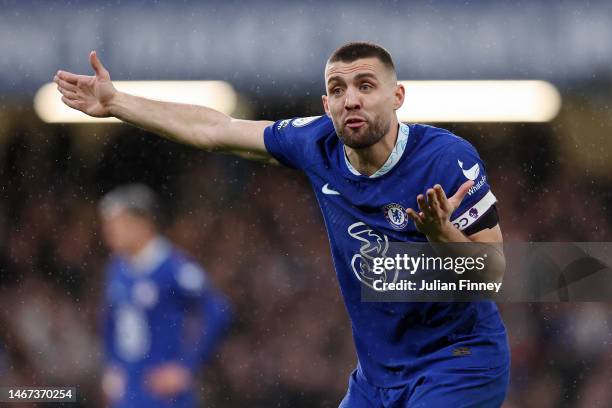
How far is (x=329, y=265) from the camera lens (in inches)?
338

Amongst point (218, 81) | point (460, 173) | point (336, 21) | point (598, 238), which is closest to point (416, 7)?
point (336, 21)

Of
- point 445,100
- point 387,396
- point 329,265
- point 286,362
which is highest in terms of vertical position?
point 445,100

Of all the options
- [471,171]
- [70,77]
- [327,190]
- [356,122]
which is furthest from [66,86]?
[471,171]

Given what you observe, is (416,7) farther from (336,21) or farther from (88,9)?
(88,9)

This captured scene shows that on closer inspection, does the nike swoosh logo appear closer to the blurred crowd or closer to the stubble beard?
the stubble beard

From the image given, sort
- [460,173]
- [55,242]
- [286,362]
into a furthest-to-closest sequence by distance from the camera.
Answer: [55,242], [286,362], [460,173]

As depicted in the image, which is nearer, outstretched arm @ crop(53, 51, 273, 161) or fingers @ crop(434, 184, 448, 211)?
fingers @ crop(434, 184, 448, 211)

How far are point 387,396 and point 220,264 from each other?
4940 millimetres

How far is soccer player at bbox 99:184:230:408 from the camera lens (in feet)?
18.2

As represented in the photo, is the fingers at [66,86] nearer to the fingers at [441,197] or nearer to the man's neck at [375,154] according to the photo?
the man's neck at [375,154]

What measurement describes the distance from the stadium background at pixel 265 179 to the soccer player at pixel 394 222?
4410 mm

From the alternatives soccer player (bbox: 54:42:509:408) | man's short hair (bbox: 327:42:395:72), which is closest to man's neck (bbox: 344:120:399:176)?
soccer player (bbox: 54:42:509:408)

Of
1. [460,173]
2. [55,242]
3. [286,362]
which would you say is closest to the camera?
[460,173]

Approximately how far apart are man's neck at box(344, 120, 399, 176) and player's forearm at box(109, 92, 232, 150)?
644 mm
